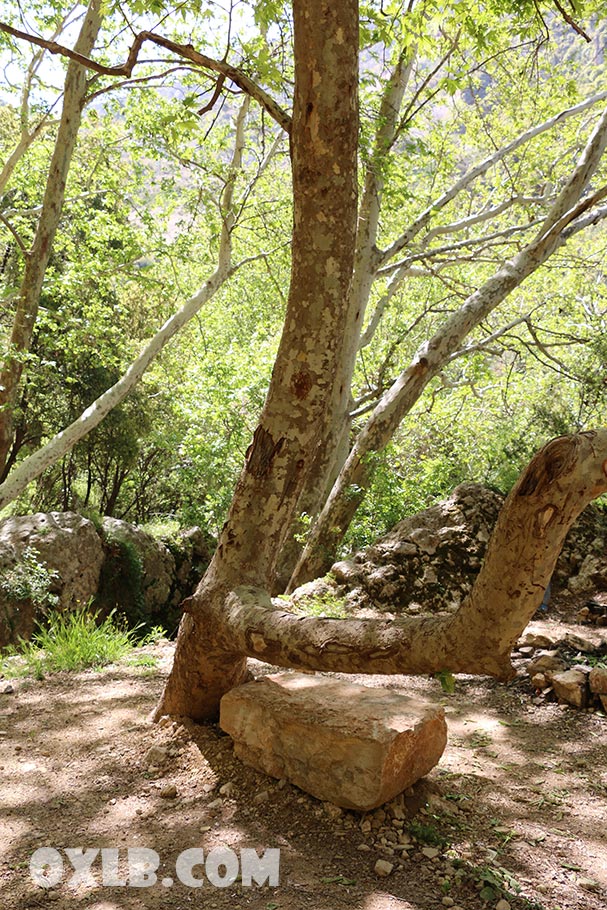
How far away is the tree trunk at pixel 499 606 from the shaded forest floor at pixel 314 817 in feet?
2.25

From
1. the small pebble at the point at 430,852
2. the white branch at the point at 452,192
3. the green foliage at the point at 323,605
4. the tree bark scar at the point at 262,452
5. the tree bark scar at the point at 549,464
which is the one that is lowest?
the small pebble at the point at 430,852

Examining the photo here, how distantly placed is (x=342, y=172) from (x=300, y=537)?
16.0 feet

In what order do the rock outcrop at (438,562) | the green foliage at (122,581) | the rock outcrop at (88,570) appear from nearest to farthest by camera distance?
the rock outcrop at (438,562) → the rock outcrop at (88,570) → the green foliage at (122,581)

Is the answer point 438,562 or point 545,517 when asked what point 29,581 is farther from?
point 545,517

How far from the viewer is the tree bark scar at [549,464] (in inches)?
75.4

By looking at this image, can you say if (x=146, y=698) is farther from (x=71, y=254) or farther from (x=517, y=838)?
(x=71, y=254)

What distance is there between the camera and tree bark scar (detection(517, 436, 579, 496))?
191 centimetres

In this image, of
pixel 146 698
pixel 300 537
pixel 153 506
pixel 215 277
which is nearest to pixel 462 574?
pixel 300 537

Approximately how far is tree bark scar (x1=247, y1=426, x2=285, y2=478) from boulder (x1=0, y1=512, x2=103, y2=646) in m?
4.92

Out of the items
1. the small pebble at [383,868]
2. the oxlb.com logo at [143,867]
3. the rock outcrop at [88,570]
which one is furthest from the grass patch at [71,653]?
the small pebble at [383,868]

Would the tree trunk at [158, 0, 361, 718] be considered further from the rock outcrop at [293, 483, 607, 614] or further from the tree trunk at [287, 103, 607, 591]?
the tree trunk at [287, 103, 607, 591]

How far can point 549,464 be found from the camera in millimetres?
1938

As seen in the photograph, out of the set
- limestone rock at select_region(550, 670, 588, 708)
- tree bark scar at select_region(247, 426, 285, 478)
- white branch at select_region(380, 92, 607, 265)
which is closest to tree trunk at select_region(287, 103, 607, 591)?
white branch at select_region(380, 92, 607, 265)

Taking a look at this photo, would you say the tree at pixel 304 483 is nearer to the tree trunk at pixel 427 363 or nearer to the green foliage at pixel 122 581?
the tree trunk at pixel 427 363
